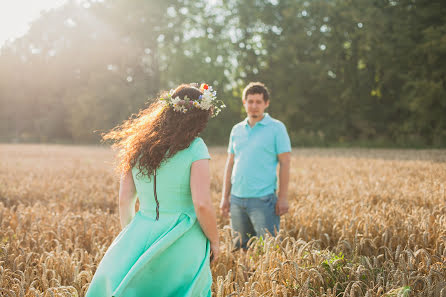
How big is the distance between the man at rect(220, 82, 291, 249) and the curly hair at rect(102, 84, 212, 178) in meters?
1.99

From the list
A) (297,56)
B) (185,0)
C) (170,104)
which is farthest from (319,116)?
(170,104)

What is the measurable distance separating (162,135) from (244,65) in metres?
41.3

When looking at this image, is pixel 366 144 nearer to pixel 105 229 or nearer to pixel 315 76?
pixel 315 76

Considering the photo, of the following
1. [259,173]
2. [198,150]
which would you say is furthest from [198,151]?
[259,173]

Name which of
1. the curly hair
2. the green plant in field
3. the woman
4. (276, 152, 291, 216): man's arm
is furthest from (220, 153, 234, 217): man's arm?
the curly hair

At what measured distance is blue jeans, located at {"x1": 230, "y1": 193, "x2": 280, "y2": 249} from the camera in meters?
4.55

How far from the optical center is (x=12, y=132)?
52.2 meters

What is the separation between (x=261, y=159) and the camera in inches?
182

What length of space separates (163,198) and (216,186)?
7803 millimetres

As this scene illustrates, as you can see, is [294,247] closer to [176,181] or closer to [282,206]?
[282,206]

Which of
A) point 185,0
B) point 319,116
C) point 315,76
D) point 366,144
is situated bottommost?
point 366,144

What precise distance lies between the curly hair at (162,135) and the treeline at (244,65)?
3199cm

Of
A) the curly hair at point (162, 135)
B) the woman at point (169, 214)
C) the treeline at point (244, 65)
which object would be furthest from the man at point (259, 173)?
the treeline at point (244, 65)

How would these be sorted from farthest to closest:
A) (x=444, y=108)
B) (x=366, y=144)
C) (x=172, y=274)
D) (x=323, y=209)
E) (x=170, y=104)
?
(x=366, y=144)
(x=444, y=108)
(x=323, y=209)
(x=170, y=104)
(x=172, y=274)
